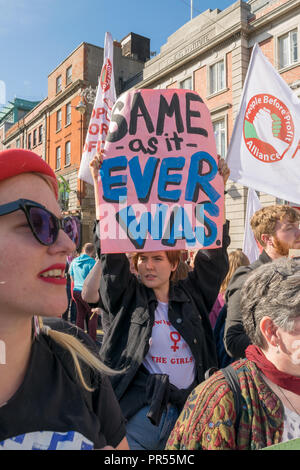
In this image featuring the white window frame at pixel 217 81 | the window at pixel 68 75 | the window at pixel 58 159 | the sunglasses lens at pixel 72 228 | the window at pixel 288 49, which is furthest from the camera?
the window at pixel 58 159

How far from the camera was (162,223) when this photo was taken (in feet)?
8.18

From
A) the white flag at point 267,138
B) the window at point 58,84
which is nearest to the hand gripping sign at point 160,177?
the white flag at point 267,138

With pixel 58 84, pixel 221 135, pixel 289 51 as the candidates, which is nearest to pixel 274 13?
pixel 289 51

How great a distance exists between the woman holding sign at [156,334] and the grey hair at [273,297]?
640 millimetres

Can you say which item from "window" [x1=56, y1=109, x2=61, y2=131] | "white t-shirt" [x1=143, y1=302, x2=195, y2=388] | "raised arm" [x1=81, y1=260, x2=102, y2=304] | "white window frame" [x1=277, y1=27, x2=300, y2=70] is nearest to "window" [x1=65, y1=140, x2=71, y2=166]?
"window" [x1=56, y1=109, x2=61, y2=131]

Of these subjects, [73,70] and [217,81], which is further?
[73,70]

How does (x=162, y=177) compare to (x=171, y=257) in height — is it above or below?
above

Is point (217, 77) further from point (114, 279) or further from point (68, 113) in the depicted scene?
point (114, 279)

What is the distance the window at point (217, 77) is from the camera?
15773 mm

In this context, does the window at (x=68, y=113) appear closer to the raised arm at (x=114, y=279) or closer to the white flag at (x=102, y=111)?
the white flag at (x=102, y=111)

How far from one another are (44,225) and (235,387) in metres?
0.86
